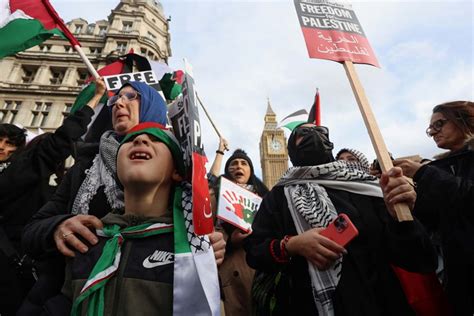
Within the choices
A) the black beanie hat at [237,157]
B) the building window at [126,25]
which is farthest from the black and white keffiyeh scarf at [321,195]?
the building window at [126,25]

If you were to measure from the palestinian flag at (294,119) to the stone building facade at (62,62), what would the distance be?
65.2 ft

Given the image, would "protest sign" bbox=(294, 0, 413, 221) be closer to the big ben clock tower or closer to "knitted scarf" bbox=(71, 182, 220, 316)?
"knitted scarf" bbox=(71, 182, 220, 316)

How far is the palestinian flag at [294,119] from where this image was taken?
2.99 m

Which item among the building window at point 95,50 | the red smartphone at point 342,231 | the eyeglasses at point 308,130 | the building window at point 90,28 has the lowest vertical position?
the red smartphone at point 342,231

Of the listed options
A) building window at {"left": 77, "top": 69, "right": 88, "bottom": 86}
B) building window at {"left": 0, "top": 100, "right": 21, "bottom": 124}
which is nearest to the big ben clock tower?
building window at {"left": 77, "top": 69, "right": 88, "bottom": 86}

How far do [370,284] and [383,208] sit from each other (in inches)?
19.4

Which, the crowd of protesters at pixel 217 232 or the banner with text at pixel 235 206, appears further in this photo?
the banner with text at pixel 235 206

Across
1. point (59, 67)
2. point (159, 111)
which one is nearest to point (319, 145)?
point (159, 111)

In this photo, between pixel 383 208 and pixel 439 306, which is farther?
pixel 383 208

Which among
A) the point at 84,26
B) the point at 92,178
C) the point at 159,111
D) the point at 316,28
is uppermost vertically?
the point at 84,26

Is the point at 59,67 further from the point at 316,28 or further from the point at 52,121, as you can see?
the point at 316,28

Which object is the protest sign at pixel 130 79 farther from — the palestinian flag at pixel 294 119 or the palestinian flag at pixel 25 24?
the palestinian flag at pixel 294 119

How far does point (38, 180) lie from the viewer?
73.0 inches

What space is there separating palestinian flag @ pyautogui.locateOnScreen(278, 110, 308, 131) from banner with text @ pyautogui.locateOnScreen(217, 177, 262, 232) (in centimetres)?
92
